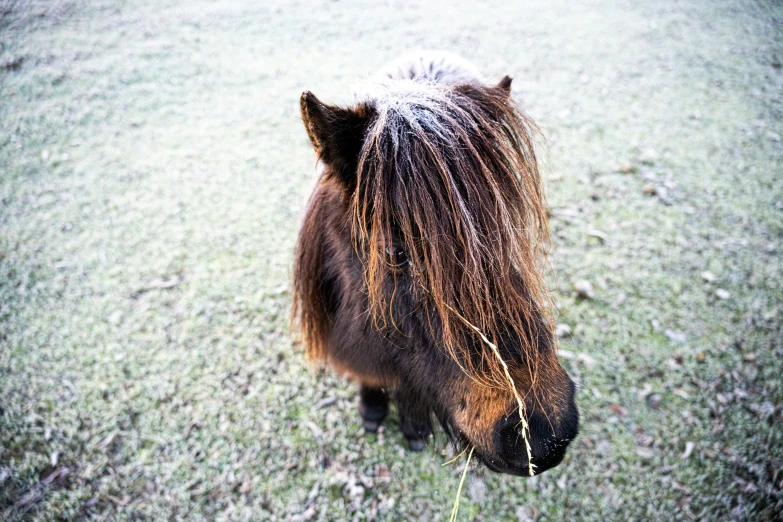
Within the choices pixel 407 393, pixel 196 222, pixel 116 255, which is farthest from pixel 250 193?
pixel 407 393

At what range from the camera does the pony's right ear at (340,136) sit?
4.62ft

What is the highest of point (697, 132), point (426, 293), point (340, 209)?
point (340, 209)

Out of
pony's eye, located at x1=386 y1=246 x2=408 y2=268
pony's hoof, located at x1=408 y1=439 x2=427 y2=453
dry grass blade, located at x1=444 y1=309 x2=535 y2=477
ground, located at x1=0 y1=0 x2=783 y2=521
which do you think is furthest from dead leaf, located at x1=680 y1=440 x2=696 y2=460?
pony's eye, located at x1=386 y1=246 x2=408 y2=268

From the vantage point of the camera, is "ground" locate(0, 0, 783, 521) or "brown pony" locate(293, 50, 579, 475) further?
"ground" locate(0, 0, 783, 521)

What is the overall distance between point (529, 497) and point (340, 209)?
241 cm

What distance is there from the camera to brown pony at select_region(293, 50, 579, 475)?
139 centimetres

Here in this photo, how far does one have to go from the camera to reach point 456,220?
4.50ft

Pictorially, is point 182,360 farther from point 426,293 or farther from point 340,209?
point 426,293

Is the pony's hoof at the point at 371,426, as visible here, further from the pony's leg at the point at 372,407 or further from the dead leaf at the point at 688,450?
the dead leaf at the point at 688,450

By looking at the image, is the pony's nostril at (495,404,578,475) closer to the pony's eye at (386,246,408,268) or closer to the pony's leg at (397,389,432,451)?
the pony's leg at (397,389,432,451)

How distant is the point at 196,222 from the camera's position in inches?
174

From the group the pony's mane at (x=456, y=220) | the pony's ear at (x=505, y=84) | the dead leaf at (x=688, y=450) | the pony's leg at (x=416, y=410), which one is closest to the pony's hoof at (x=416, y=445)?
the pony's leg at (x=416, y=410)

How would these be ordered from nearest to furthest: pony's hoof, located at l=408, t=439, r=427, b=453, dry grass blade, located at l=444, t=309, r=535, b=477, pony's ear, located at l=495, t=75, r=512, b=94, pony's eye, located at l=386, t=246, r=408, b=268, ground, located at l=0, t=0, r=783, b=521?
dry grass blade, located at l=444, t=309, r=535, b=477, pony's eye, located at l=386, t=246, r=408, b=268, pony's ear, located at l=495, t=75, r=512, b=94, ground, located at l=0, t=0, r=783, b=521, pony's hoof, located at l=408, t=439, r=427, b=453

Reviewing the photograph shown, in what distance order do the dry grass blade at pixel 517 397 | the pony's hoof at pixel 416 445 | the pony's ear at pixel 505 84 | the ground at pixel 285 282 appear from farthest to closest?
the pony's hoof at pixel 416 445, the ground at pixel 285 282, the pony's ear at pixel 505 84, the dry grass blade at pixel 517 397
